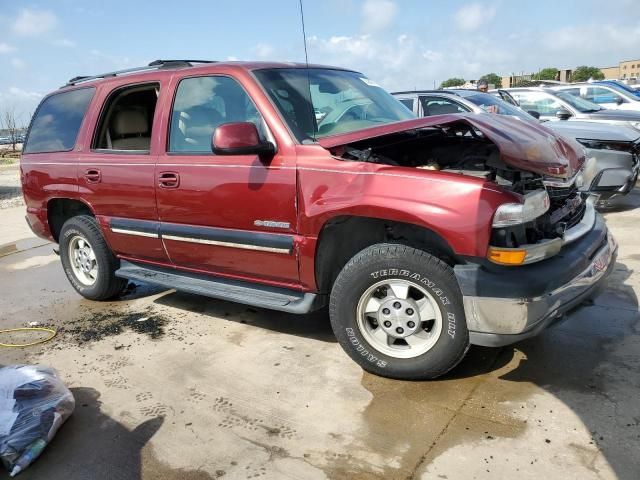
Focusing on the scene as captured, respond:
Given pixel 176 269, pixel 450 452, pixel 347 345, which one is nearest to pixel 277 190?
pixel 347 345

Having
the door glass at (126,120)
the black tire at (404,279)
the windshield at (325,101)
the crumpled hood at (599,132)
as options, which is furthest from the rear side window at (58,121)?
the crumpled hood at (599,132)

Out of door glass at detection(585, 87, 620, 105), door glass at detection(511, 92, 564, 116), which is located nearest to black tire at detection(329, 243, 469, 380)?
door glass at detection(511, 92, 564, 116)

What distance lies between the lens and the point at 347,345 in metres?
3.33

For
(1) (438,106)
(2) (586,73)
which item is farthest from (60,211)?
(2) (586,73)

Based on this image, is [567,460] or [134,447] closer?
[567,460]

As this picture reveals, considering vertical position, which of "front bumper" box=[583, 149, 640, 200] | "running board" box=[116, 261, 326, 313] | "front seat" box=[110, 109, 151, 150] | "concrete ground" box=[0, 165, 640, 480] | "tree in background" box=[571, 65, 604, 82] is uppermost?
"tree in background" box=[571, 65, 604, 82]

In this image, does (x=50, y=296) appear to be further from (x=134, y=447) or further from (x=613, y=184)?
(x=613, y=184)

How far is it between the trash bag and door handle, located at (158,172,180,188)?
149 cm

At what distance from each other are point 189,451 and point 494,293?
1.74 meters

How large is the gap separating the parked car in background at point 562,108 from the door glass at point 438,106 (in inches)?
98.0

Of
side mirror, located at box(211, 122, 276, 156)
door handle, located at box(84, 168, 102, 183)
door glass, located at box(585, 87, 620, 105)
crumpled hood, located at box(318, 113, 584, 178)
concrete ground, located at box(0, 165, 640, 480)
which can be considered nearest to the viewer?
concrete ground, located at box(0, 165, 640, 480)

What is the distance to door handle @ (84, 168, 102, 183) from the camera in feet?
14.8

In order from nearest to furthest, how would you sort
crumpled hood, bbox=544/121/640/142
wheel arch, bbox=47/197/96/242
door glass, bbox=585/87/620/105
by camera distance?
1. wheel arch, bbox=47/197/96/242
2. crumpled hood, bbox=544/121/640/142
3. door glass, bbox=585/87/620/105

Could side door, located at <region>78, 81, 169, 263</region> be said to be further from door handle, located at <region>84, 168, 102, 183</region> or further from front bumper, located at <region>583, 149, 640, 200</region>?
front bumper, located at <region>583, 149, 640, 200</region>
